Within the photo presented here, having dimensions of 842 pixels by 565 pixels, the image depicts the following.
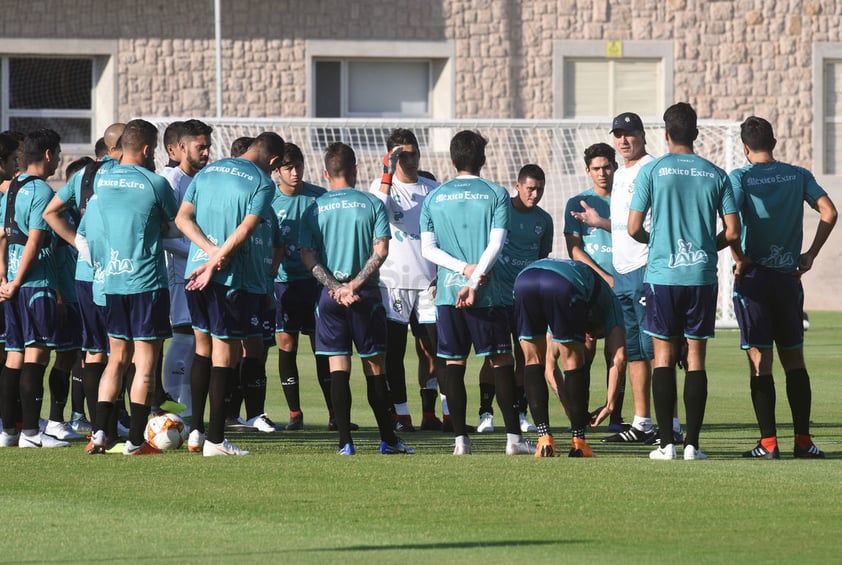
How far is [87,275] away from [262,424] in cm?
209

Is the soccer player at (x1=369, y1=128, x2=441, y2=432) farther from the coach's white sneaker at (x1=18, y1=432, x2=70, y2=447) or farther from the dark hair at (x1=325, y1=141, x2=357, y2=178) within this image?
the coach's white sneaker at (x1=18, y1=432, x2=70, y2=447)

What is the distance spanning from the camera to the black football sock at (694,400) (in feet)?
30.4

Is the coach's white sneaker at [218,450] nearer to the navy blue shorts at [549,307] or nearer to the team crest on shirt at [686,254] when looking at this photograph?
the navy blue shorts at [549,307]

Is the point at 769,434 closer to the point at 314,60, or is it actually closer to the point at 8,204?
the point at 8,204

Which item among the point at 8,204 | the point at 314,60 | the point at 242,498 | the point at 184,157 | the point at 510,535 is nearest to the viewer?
the point at 510,535

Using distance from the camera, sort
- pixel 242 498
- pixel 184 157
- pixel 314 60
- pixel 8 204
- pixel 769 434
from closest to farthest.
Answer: pixel 242 498, pixel 769 434, pixel 8 204, pixel 184 157, pixel 314 60

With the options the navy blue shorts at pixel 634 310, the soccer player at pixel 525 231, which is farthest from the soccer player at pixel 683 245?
the soccer player at pixel 525 231

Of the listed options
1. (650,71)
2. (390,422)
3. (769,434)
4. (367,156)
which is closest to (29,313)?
(390,422)

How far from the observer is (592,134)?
2936 centimetres

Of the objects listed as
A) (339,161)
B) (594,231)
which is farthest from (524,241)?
(339,161)

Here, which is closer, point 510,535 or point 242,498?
point 510,535

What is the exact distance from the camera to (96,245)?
31.5 feet

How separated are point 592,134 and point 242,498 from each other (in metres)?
22.3

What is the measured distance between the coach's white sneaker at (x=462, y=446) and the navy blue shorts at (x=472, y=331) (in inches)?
20.5
